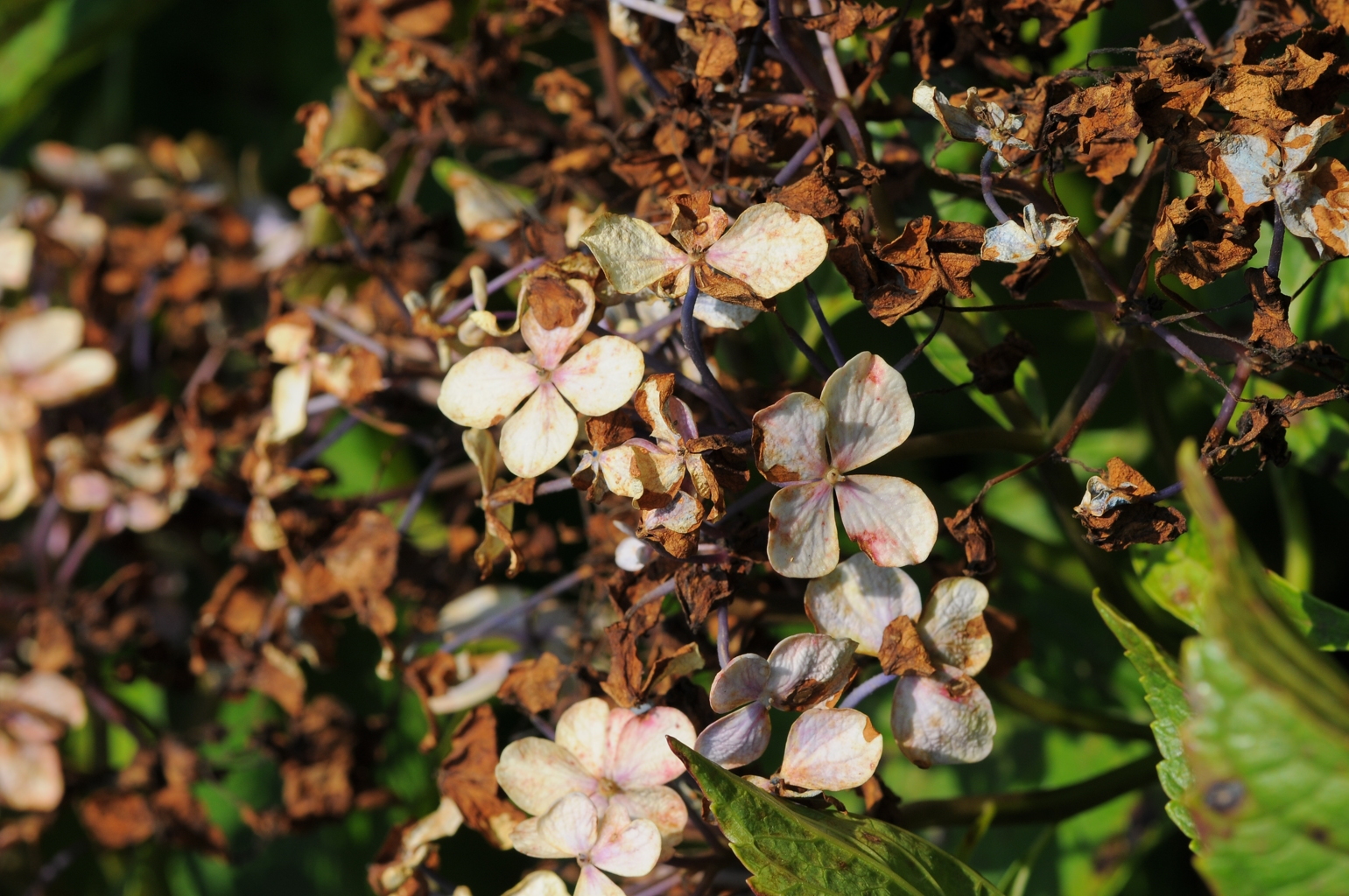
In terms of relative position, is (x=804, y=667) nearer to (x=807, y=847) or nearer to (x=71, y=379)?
(x=807, y=847)

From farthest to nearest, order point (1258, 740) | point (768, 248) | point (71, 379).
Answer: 1. point (71, 379)
2. point (768, 248)
3. point (1258, 740)

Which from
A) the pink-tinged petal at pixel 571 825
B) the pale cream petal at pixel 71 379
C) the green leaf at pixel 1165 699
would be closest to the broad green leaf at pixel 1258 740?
the green leaf at pixel 1165 699

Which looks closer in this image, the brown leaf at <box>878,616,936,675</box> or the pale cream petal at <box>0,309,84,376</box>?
the brown leaf at <box>878,616,936,675</box>

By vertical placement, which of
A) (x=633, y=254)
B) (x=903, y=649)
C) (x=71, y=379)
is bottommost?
(x=71, y=379)

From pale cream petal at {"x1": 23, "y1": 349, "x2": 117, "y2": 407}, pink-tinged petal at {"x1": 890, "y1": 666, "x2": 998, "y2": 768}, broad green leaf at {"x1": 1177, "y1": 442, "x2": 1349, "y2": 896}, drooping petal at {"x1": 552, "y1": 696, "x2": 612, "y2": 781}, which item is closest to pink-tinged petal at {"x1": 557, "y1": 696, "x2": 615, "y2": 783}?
drooping petal at {"x1": 552, "y1": 696, "x2": 612, "y2": 781}

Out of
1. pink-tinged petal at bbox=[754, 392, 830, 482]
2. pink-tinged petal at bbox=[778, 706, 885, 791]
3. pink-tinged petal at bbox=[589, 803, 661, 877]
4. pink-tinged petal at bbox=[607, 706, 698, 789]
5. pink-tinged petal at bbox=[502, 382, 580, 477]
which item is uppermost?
pink-tinged petal at bbox=[754, 392, 830, 482]

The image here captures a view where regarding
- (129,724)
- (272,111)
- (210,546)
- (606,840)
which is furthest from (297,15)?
(606,840)

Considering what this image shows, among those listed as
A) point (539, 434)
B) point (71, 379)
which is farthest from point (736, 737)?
point (71, 379)

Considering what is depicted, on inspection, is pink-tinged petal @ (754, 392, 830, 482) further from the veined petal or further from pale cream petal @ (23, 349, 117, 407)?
pale cream petal @ (23, 349, 117, 407)
